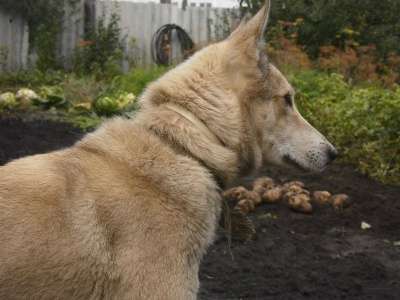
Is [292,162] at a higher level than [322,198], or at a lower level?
higher

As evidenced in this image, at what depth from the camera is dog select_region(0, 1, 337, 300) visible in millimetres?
3055

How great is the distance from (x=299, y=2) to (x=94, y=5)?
4.92 m

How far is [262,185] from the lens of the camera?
7.27 meters

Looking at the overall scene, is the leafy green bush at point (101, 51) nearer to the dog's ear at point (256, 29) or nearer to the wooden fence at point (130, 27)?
the wooden fence at point (130, 27)

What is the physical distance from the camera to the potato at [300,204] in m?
6.90

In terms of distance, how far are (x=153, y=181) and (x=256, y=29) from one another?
910 mm

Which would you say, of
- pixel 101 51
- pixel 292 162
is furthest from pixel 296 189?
pixel 101 51

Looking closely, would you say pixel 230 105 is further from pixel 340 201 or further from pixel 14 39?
pixel 14 39

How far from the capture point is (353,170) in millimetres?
8289

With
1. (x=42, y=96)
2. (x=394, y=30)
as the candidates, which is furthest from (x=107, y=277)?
(x=394, y=30)

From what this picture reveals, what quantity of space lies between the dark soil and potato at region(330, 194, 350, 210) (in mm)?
61

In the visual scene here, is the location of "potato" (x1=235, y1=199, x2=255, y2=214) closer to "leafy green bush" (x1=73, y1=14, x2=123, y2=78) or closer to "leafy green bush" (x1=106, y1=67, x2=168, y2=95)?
"leafy green bush" (x1=106, y1=67, x2=168, y2=95)

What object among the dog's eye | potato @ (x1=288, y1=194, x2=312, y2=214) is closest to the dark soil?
potato @ (x1=288, y1=194, x2=312, y2=214)

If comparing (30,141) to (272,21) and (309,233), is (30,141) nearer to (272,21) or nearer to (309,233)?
(309,233)
